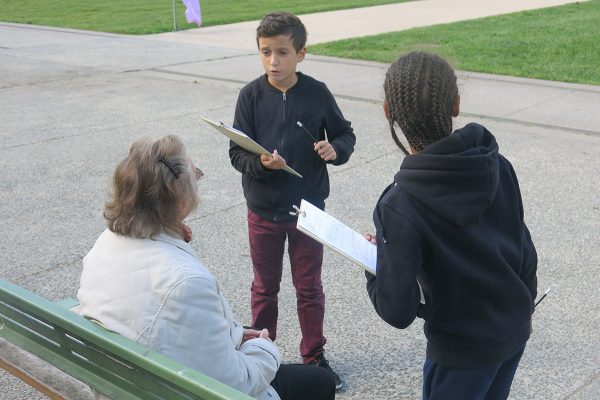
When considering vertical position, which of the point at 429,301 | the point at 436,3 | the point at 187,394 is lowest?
the point at 436,3

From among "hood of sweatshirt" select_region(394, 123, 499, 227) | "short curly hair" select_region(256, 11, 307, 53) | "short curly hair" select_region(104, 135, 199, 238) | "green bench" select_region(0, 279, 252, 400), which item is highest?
"short curly hair" select_region(256, 11, 307, 53)

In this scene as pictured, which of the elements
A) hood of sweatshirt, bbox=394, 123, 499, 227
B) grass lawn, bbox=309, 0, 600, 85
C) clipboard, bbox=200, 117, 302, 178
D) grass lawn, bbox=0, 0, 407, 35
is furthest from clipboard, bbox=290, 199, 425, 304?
grass lawn, bbox=0, 0, 407, 35

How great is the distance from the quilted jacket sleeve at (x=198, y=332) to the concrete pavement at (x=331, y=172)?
969mm

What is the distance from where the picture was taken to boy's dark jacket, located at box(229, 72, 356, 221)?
3.55 meters

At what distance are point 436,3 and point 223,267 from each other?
16.7 meters

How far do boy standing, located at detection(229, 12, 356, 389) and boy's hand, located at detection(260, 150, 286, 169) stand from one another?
70 millimetres

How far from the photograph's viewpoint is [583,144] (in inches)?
302

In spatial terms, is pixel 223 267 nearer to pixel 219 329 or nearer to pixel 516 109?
pixel 219 329

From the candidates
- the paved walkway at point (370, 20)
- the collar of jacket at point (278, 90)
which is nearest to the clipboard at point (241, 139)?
the collar of jacket at point (278, 90)

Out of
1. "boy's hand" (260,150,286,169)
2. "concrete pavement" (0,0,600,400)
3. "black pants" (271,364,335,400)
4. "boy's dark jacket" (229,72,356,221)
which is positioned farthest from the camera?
"concrete pavement" (0,0,600,400)

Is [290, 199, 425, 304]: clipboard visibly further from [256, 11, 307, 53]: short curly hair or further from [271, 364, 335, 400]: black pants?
[256, 11, 307, 53]: short curly hair

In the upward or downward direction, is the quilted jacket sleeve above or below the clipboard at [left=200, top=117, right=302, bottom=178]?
below

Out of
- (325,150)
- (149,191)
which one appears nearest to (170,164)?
(149,191)

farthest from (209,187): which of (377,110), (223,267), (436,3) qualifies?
(436,3)
